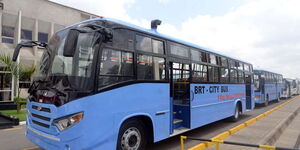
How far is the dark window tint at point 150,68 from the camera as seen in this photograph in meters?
4.26

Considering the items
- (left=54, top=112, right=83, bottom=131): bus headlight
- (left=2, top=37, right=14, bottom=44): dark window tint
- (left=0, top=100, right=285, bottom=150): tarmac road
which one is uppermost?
(left=2, top=37, right=14, bottom=44): dark window tint

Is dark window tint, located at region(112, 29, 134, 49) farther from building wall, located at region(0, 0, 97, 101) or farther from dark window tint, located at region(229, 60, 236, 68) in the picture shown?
building wall, located at region(0, 0, 97, 101)

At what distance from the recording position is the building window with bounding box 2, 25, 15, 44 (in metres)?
14.3

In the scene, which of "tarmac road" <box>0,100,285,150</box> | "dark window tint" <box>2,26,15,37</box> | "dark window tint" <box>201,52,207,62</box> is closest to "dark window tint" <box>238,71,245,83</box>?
"tarmac road" <box>0,100,285,150</box>

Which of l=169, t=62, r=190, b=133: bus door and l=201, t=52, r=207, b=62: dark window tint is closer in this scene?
l=169, t=62, r=190, b=133: bus door

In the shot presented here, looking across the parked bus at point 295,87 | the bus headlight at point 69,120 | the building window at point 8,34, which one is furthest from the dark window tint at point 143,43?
the parked bus at point 295,87

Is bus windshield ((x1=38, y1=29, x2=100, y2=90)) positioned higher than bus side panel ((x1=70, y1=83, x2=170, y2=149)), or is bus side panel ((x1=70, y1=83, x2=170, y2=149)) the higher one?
bus windshield ((x1=38, y1=29, x2=100, y2=90))

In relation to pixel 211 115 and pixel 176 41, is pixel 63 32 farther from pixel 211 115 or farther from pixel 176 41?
pixel 211 115

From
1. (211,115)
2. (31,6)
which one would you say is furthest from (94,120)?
(31,6)

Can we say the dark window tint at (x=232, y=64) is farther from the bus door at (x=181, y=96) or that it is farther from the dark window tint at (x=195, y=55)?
the bus door at (x=181, y=96)

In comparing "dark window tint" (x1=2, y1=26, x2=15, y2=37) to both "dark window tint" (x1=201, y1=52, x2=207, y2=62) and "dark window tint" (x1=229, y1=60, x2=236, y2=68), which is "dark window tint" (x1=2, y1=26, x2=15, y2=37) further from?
"dark window tint" (x1=229, y1=60, x2=236, y2=68)

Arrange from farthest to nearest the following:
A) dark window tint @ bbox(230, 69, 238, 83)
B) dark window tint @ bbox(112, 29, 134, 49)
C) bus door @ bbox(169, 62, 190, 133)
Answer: dark window tint @ bbox(230, 69, 238, 83) → bus door @ bbox(169, 62, 190, 133) → dark window tint @ bbox(112, 29, 134, 49)

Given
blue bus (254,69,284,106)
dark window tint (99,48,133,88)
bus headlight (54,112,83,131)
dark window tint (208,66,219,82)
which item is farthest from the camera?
blue bus (254,69,284,106)

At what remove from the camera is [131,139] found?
404cm
